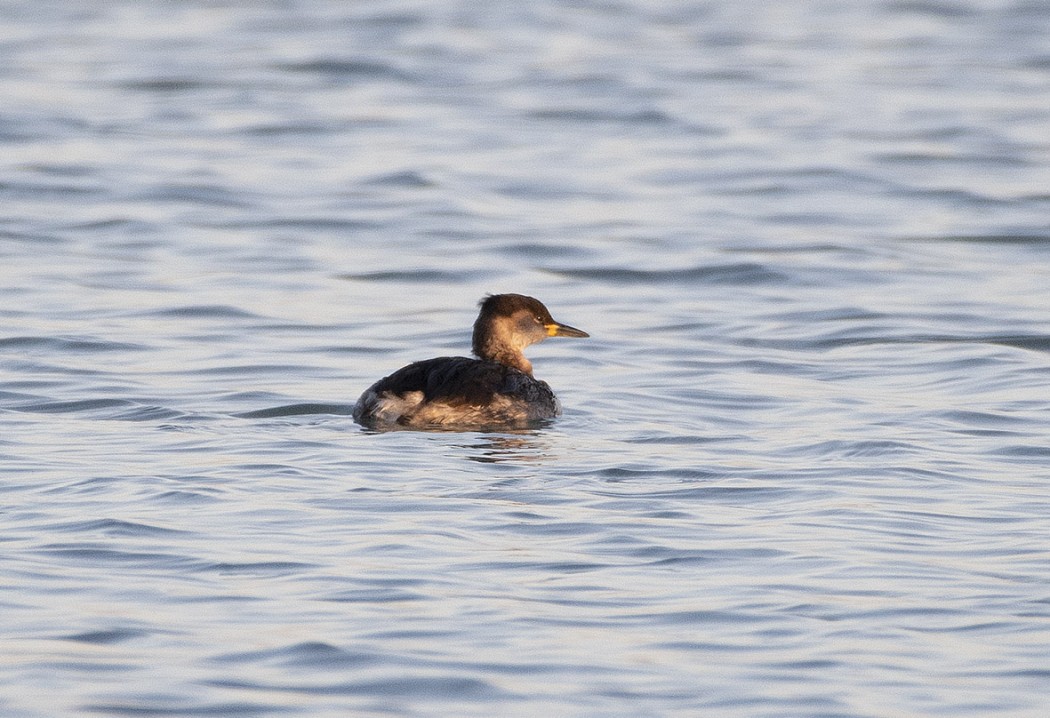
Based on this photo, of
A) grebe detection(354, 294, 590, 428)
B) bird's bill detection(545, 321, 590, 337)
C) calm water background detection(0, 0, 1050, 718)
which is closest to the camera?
calm water background detection(0, 0, 1050, 718)

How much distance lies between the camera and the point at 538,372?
38.5 feet

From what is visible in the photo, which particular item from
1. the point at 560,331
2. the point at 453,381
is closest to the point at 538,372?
the point at 560,331

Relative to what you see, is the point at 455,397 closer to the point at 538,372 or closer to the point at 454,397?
the point at 454,397

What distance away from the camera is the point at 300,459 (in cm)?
872

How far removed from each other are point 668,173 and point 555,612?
12.7m

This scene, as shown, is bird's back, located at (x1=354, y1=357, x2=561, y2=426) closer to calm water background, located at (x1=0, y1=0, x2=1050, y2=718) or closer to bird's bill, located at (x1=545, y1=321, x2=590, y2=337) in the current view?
calm water background, located at (x1=0, y1=0, x2=1050, y2=718)

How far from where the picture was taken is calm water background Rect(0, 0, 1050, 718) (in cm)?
598

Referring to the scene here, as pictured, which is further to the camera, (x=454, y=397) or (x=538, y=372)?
(x=538, y=372)

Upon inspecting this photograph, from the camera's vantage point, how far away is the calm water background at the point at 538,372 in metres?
5.98

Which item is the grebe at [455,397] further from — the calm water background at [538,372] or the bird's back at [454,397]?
the calm water background at [538,372]

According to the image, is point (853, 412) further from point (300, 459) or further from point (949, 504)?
point (300, 459)

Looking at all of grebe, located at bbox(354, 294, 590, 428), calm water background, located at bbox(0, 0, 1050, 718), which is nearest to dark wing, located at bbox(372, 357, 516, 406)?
grebe, located at bbox(354, 294, 590, 428)

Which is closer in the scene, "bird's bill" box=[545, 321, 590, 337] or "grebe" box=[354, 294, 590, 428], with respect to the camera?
"grebe" box=[354, 294, 590, 428]

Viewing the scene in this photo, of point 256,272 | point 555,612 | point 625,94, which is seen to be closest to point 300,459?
point 555,612
